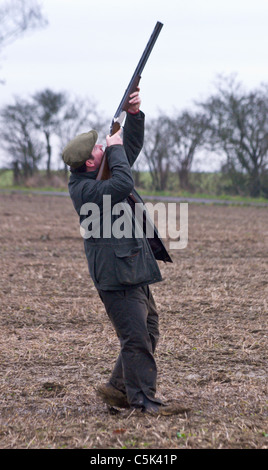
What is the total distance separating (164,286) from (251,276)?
63.0 inches

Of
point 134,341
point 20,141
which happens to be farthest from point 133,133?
point 20,141

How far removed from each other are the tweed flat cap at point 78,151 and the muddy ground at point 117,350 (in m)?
1.72

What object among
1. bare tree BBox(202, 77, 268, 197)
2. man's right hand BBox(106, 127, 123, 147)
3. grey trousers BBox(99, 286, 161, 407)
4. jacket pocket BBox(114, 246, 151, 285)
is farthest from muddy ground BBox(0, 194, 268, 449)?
bare tree BBox(202, 77, 268, 197)

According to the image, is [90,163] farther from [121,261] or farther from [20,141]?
[20,141]

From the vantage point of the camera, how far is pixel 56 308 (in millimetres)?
7125

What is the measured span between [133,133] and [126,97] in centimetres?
26

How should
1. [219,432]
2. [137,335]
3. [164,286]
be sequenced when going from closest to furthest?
1. [219,432]
2. [137,335]
3. [164,286]

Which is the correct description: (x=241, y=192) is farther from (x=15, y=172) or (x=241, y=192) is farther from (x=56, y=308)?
(x=56, y=308)

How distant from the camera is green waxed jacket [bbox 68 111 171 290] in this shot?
3.91 metres

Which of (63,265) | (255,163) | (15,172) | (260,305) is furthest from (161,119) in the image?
(260,305)

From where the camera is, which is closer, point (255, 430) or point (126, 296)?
point (255, 430)

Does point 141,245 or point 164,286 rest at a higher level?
point 141,245

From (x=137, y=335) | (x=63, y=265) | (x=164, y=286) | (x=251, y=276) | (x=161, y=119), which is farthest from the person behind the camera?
(x=161, y=119)

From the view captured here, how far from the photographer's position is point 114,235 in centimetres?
395
